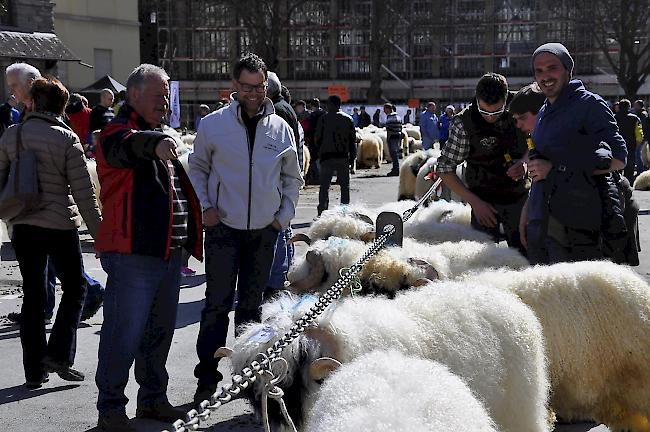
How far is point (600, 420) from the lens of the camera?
443 cm

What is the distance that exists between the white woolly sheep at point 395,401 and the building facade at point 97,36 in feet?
146

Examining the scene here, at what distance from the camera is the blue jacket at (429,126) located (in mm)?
26812

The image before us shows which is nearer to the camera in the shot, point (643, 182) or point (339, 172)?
point (339, 172)

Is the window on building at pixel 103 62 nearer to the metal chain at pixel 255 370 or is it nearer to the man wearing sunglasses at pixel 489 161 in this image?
the man wearing sunglasses at pixel 489 161

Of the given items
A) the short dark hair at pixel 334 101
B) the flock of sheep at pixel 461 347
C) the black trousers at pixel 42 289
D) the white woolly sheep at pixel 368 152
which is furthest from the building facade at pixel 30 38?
the flock of sheep at pixel 461 347

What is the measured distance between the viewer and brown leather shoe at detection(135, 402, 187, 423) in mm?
4855

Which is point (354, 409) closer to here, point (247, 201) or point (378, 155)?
point (247, 201)

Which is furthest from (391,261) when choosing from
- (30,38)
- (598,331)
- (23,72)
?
(30,38)

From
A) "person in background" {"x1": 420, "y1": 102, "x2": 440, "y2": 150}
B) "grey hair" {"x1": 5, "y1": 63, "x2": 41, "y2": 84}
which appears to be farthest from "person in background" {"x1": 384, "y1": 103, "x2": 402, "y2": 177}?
"grey hair" {"x1": 5, "y1": 63, "x2": 41, "y2": 84}

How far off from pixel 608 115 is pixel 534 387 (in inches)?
76.6

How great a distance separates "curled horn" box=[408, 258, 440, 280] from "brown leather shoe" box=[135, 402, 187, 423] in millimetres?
1516

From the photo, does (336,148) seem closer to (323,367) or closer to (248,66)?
(248,66)

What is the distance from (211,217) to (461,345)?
2.14 m

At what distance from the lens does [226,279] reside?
5.16 meters
